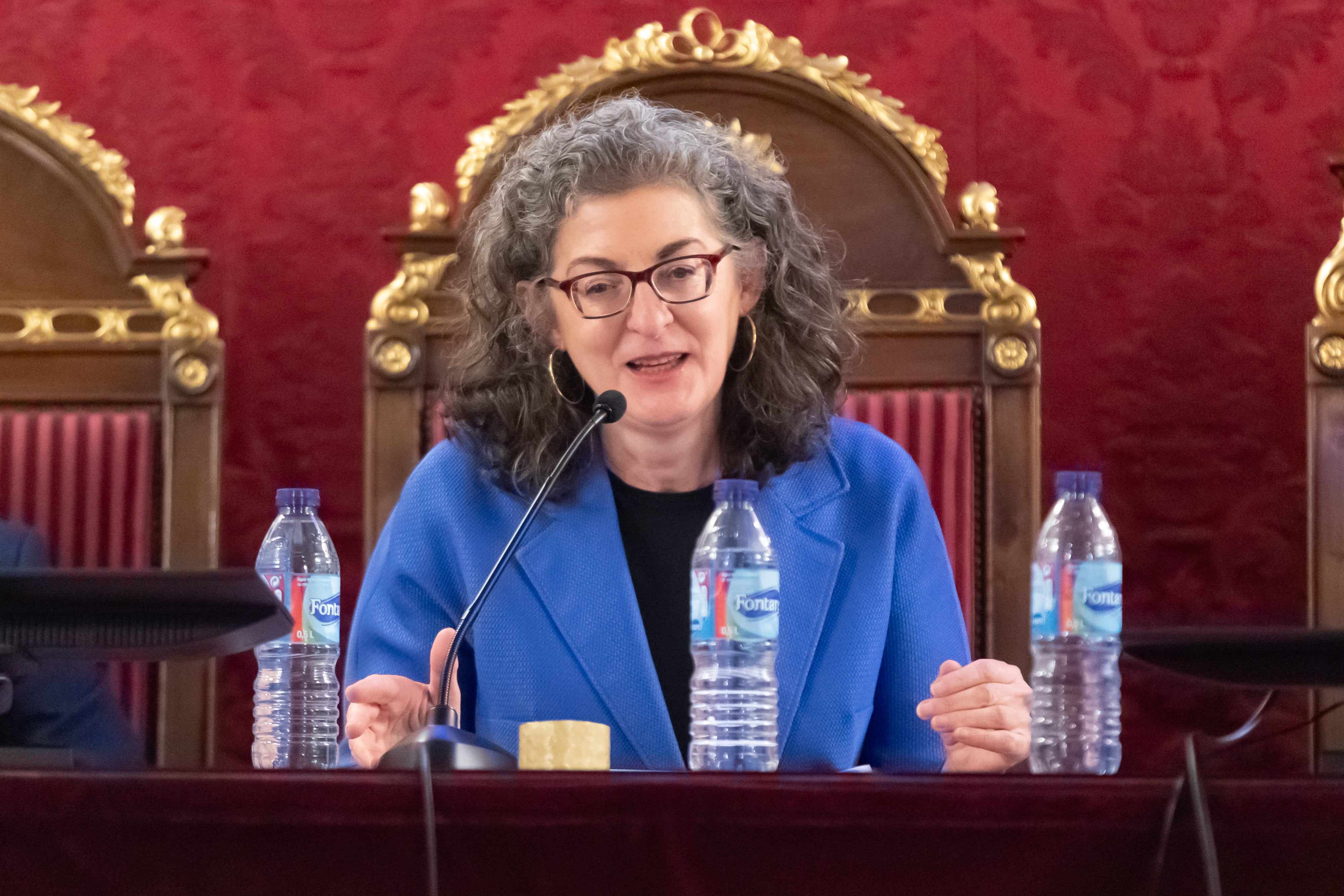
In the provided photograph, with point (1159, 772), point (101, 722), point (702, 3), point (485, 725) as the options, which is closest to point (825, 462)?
point (485, 725)

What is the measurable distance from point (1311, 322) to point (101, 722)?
1.81 meters

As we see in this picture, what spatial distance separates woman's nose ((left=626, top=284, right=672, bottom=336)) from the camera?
1.43 m

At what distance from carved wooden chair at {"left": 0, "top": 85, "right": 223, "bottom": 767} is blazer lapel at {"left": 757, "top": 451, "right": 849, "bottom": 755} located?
40.3 inches

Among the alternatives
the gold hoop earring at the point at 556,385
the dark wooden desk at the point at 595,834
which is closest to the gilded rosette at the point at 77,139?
the gold hoop earring at the point at 556,385

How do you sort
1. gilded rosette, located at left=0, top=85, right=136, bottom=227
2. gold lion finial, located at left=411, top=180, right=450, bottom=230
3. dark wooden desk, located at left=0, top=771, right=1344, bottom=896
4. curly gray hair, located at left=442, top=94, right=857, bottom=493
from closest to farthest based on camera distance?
dark wooden desk, located at left=0, top=771, right=1344, bottom=896
curly gray hair, located at left=442, top=94, right=857, bottom=493
gold lion finial, located at left=411, top=180, right=450, bottom=230
gilded rosette, located at left=0, top=85, right=136, bottom=227

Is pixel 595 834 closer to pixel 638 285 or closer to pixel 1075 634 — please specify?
pixel 1075 634

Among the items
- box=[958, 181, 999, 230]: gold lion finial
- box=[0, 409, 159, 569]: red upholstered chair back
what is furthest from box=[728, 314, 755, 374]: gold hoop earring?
box=[0, 409, 159, 569]: red upholstered chair back

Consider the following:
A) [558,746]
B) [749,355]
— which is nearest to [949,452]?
[749,355]

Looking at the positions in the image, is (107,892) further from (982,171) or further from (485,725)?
(982,171)

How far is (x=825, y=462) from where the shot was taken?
5.09ft

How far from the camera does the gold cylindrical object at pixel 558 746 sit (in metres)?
0.95

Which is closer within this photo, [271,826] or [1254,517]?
[271,826]

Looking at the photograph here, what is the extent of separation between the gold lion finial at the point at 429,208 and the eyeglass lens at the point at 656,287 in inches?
30.0

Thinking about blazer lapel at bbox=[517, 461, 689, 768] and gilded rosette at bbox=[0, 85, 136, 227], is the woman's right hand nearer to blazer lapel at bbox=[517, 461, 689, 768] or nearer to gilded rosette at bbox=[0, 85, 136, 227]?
blazer lapel at bbox=[517, 461, 689, 768]
